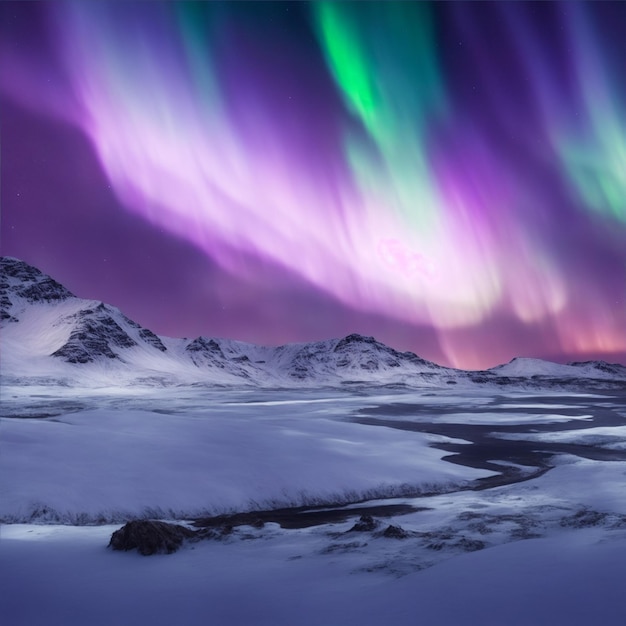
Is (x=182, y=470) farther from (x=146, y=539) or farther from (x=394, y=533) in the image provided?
(x=394, y=533)

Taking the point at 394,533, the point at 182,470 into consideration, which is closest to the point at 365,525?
the point at 394,533

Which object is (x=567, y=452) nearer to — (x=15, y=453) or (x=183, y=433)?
(x=183, y=433)

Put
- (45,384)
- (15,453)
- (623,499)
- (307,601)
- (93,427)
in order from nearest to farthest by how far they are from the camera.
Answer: (307,601) < (623,499) < (15,453) < (93,427) < (45,384)

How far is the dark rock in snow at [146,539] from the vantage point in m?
13.9

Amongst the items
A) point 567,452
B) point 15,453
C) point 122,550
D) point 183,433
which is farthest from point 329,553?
point 567,452

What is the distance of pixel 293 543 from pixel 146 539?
383 centimetres

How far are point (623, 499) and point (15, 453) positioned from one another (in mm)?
22568

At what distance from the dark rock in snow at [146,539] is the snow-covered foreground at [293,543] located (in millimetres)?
369

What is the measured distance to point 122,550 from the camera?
551 inches

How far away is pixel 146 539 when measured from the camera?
13.9 meters

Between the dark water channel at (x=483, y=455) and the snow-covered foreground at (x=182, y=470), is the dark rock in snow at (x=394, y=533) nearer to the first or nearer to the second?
the dark water channel at (x=483, y=455)

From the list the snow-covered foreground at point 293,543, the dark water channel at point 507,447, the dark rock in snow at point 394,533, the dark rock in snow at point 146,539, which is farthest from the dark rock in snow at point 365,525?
the dark water channel at point 507,447

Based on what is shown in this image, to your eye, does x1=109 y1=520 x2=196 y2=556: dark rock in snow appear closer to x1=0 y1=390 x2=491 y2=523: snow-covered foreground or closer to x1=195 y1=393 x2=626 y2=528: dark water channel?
x1=195 y1=393 x2=626 y2=528: dark water channel

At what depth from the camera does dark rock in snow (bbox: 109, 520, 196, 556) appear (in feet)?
45.5
